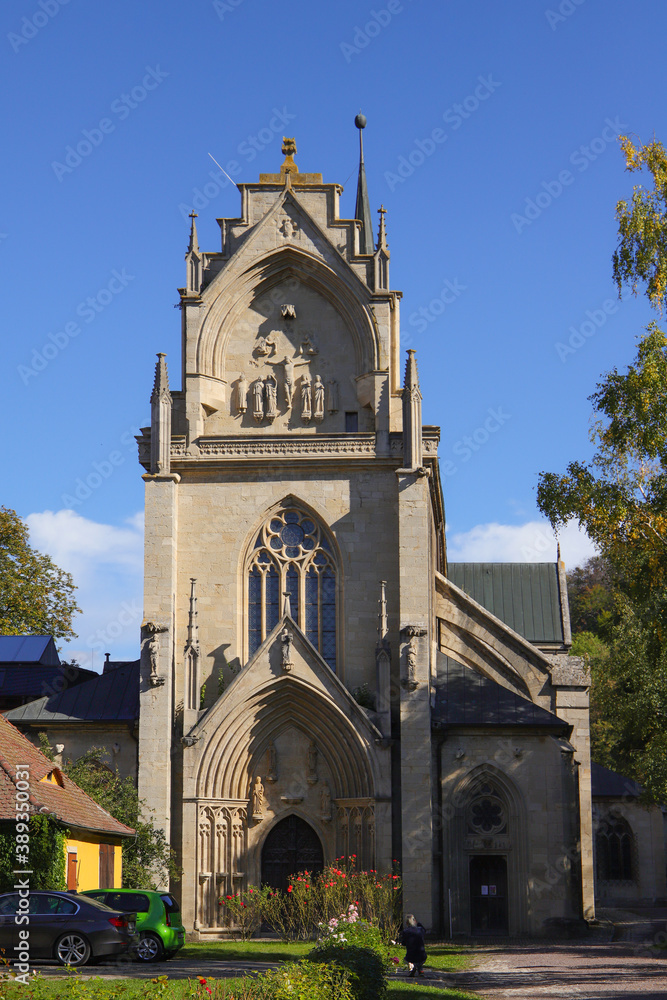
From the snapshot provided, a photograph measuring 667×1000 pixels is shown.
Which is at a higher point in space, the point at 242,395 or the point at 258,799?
the point at 242,395

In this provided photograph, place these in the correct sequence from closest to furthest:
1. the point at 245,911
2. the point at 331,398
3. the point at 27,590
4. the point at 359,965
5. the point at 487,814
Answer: the point at 359,965 < the point at 245,911 < the point at 487,814 < the point at 331,398 < the point at 27,590

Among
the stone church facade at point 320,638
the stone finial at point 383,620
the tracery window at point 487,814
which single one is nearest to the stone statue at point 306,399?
the stone church facade at point 320,638

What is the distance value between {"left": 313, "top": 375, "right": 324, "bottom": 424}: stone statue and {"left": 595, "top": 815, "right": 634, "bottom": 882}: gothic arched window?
25698mm

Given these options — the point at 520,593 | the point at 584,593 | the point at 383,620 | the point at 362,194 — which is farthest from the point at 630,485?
the point at 584,593

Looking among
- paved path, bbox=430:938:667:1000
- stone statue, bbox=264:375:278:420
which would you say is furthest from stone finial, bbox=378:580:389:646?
paved path, bbox=430:938:667:1000

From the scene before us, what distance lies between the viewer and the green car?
21.9 meters

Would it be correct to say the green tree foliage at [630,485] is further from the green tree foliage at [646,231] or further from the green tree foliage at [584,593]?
the green tree foliage at [584,593]

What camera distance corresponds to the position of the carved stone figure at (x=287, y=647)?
30047 millimetres

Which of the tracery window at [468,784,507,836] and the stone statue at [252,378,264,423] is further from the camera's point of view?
the stone statue at [252,378,264,423]

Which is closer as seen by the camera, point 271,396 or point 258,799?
point 258,799

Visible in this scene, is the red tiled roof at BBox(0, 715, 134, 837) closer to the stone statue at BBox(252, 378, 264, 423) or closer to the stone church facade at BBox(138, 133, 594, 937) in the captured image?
the stone church facade at BBox(138, 133, 594, 937)

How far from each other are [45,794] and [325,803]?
879cm

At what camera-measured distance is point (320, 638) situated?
32.1m

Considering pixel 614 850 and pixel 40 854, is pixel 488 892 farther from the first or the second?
pixel 614 850
